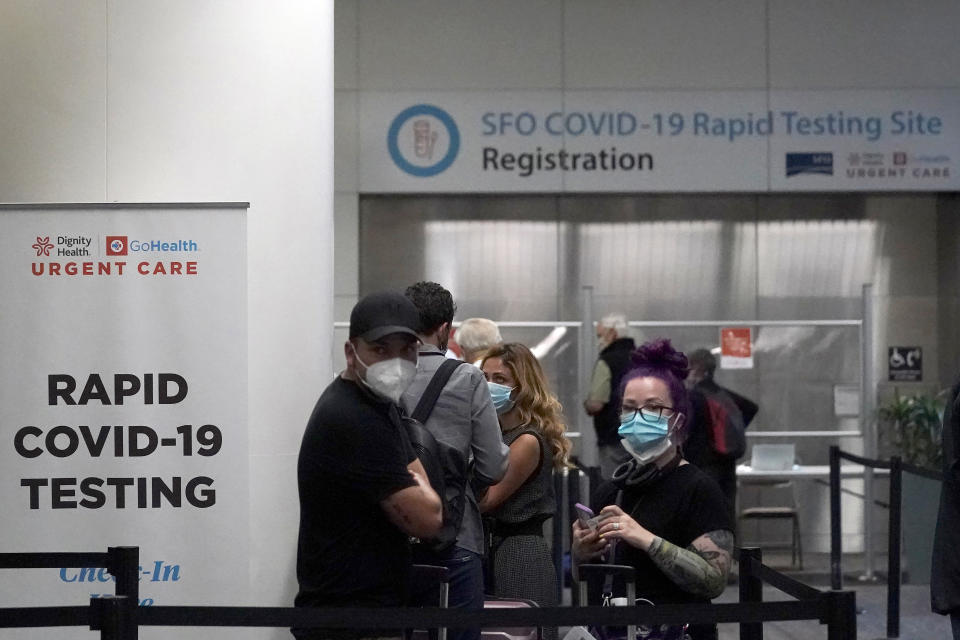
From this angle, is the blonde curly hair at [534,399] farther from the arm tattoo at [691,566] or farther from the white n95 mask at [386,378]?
the white n95 mask at [386,378]

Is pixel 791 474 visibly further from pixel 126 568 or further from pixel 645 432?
pixel 126 568

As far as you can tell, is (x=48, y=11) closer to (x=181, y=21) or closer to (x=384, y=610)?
(x=181, y=21)

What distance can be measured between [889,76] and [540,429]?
25.0ft

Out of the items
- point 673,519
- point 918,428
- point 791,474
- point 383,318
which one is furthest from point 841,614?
point 918,428

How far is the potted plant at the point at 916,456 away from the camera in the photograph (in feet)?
33.4

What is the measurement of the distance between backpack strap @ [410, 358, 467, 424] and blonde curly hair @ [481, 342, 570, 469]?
711 mm

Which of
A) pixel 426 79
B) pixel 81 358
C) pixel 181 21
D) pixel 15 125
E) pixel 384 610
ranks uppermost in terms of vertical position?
pixel 426 79

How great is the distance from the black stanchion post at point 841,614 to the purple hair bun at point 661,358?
1007mm

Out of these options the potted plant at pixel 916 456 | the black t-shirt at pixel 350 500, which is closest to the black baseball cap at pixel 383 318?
the black t-shirt at pixel 350 500

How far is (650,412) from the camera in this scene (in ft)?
13.1

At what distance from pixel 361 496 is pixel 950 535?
2.36 metres

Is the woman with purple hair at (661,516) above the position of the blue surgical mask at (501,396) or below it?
below

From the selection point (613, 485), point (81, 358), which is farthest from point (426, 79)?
point (613, 485)

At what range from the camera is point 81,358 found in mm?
5129
